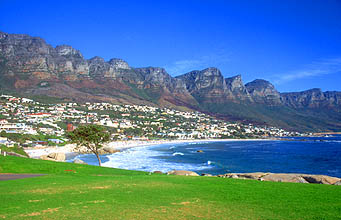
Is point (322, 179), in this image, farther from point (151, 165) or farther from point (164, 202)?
point (151, 165)

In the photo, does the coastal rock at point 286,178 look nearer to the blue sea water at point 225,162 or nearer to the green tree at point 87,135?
the blue sea water at point 225,162

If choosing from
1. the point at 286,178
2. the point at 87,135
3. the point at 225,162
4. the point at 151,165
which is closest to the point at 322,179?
the point at 286,178

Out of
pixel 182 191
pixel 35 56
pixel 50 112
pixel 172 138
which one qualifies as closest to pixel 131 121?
pixel 172 138

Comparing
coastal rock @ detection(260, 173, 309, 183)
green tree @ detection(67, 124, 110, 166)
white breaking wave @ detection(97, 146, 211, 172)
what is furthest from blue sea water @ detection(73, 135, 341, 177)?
coastal rock @ detection(260, 173, 309, 183)

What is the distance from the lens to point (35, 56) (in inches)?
7323

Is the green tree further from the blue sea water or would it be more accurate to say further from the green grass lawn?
the green grass lawn

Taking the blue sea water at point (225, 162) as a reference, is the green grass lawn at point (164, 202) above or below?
above

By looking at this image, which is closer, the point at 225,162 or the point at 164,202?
the point at 164,202

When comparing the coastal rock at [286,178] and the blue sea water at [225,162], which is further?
the blue sea water at [225,162]

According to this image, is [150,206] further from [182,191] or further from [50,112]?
[50,112]

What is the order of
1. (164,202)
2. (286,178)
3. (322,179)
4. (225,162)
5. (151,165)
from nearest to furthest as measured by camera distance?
(164,202), (322,179), (286,178), (151,165), (225,162)

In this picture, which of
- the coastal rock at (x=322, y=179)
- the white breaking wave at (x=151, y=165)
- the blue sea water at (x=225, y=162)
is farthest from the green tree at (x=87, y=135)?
the coastal rock at (x=322, y=179)

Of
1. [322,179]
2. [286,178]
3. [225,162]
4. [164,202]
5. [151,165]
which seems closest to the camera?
[164,202]

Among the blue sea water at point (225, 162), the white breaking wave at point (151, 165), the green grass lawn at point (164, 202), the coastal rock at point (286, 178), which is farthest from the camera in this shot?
the blue sea water at point (225, 162)
